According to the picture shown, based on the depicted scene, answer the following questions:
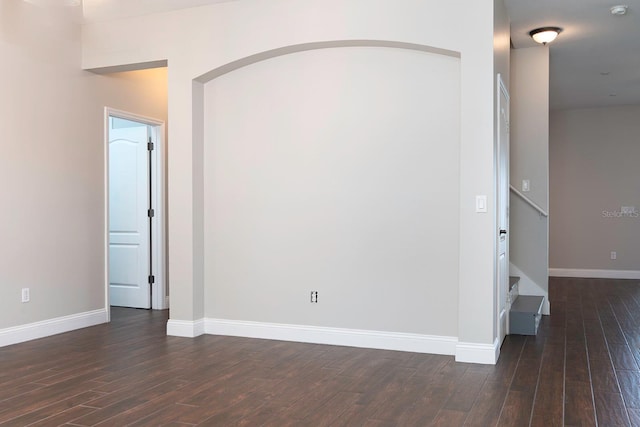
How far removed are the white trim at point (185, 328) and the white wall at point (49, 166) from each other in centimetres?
102

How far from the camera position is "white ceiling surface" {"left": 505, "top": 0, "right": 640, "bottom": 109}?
5180mm

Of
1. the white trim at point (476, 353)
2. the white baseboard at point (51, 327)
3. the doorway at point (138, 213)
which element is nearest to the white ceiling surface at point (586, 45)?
the white trim at point (476, 353)

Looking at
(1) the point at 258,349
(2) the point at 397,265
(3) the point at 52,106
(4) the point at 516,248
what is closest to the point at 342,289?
(2) the point at 397,265

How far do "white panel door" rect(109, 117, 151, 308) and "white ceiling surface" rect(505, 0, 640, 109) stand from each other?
13.6 feet

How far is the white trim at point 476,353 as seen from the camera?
4.19 meters

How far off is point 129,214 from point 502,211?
13.4ft

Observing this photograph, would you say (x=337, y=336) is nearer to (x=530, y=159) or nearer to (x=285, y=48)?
(x=285, y=48)

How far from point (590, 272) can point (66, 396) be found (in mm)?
8749

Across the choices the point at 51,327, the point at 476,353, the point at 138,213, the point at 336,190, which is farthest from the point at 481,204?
the point at 138,213

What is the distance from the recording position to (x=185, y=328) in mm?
5098

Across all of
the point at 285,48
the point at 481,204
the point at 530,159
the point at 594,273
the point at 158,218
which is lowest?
the point at 594,273

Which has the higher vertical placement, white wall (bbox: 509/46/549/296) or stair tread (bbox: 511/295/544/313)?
white wall (bbox: 509/46/549/296)

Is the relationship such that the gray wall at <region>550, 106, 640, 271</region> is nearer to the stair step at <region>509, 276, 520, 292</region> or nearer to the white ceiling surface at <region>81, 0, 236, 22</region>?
the stair step at <region>509, 276, 520, 292</region>

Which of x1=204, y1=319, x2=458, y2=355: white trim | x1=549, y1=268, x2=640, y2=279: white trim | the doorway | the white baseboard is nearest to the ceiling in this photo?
the doorway
